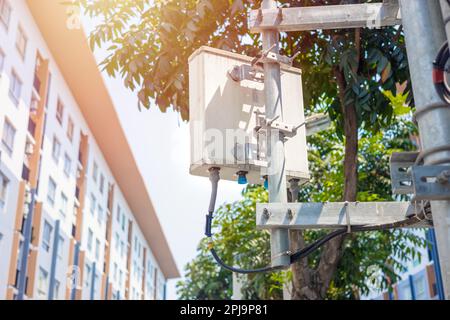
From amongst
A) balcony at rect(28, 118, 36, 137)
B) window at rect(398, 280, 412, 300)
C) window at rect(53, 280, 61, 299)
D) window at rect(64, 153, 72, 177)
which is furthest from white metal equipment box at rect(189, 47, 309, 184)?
window at rect(398, 280, 412, 300)

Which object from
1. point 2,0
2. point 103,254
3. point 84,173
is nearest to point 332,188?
point 2,0

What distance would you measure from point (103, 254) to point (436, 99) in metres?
43.9

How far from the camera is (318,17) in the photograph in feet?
14.4

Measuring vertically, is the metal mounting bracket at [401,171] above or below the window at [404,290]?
below

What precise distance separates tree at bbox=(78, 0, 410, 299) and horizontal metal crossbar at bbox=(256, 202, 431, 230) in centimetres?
328

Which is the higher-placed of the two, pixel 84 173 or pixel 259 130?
pixel 84 173

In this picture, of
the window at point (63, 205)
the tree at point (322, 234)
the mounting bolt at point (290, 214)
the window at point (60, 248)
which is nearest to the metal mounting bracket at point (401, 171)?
the mounting bolt at point (290, 214)

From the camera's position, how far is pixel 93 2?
8.18 metres

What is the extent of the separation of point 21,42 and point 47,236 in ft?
33.1

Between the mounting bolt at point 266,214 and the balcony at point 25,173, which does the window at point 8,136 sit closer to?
the balcony at point 25,173

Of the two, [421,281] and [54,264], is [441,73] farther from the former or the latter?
[421,281]

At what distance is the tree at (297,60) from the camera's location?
24.0ft

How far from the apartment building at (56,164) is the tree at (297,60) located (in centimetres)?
1809

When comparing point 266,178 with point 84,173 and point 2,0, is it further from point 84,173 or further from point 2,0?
point 84,173
